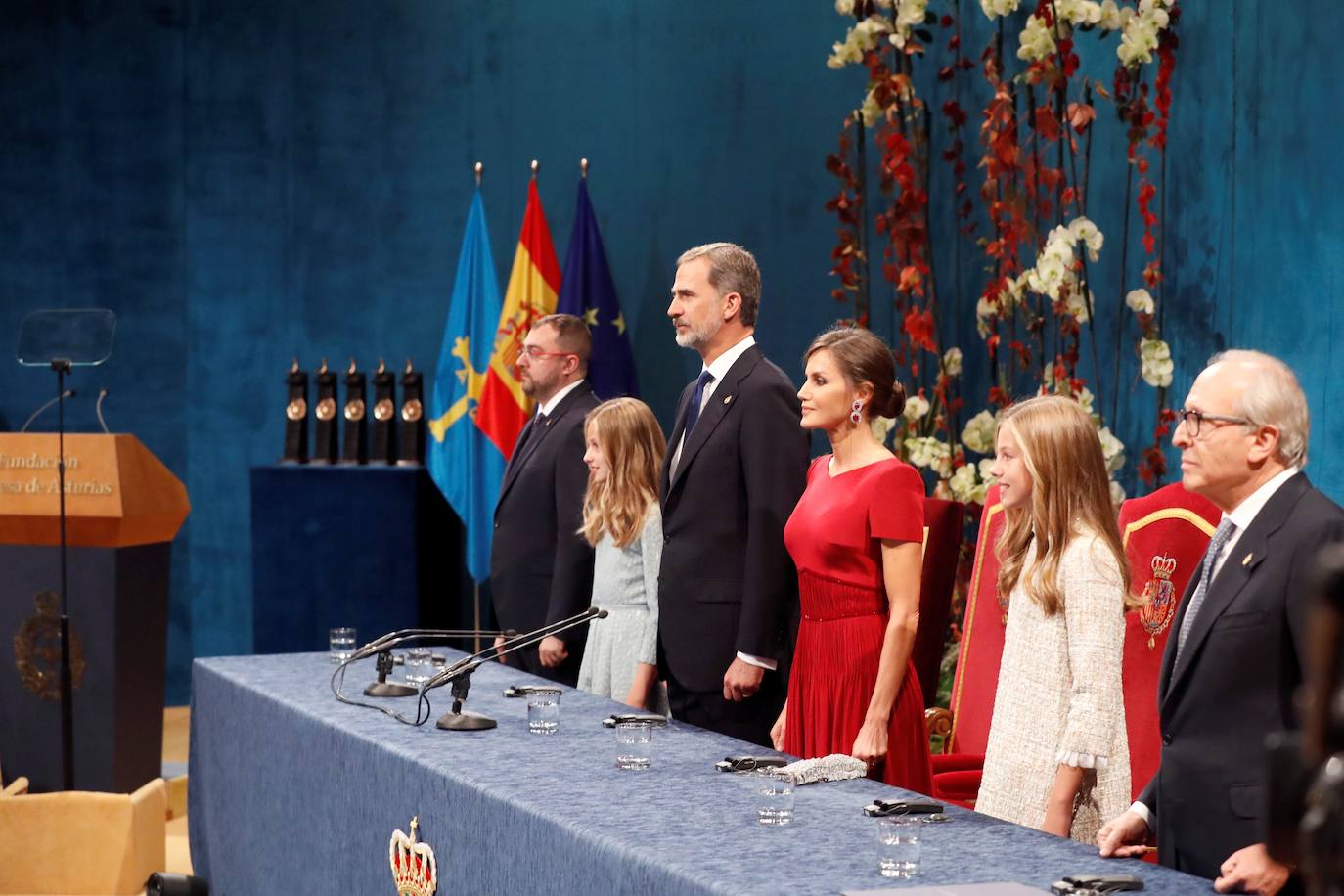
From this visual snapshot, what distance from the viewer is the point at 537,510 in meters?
4.58

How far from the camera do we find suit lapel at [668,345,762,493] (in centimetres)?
363

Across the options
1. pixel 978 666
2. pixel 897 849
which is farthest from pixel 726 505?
pixel 897 849

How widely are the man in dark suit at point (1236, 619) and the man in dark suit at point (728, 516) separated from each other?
1296 mm

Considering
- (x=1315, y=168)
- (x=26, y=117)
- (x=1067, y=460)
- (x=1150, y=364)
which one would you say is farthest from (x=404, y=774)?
(x=26, y=117)

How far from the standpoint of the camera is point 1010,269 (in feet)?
15.7

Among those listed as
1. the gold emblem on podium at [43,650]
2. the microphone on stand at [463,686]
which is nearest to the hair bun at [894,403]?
the microphone on stand at [463,686]

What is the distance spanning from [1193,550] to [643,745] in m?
1.19

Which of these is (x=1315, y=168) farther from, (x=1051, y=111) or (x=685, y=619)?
(x=685, y=619)

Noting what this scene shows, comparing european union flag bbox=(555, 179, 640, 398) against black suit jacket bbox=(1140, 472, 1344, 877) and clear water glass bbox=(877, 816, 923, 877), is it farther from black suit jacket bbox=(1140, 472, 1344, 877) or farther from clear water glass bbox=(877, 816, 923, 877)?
clear water glass bbox=(877, 816, 923, 877)

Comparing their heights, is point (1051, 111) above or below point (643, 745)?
above

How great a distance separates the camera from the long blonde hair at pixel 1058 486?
276 centimetres

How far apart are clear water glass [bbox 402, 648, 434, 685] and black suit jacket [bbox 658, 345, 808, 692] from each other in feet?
1.77

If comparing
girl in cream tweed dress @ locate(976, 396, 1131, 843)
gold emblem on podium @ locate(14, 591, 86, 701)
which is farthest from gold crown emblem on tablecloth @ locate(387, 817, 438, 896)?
gold emblem on podium @ locate(14, 591, 86, 701)

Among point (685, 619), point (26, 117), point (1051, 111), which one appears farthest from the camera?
point (26, 117)
